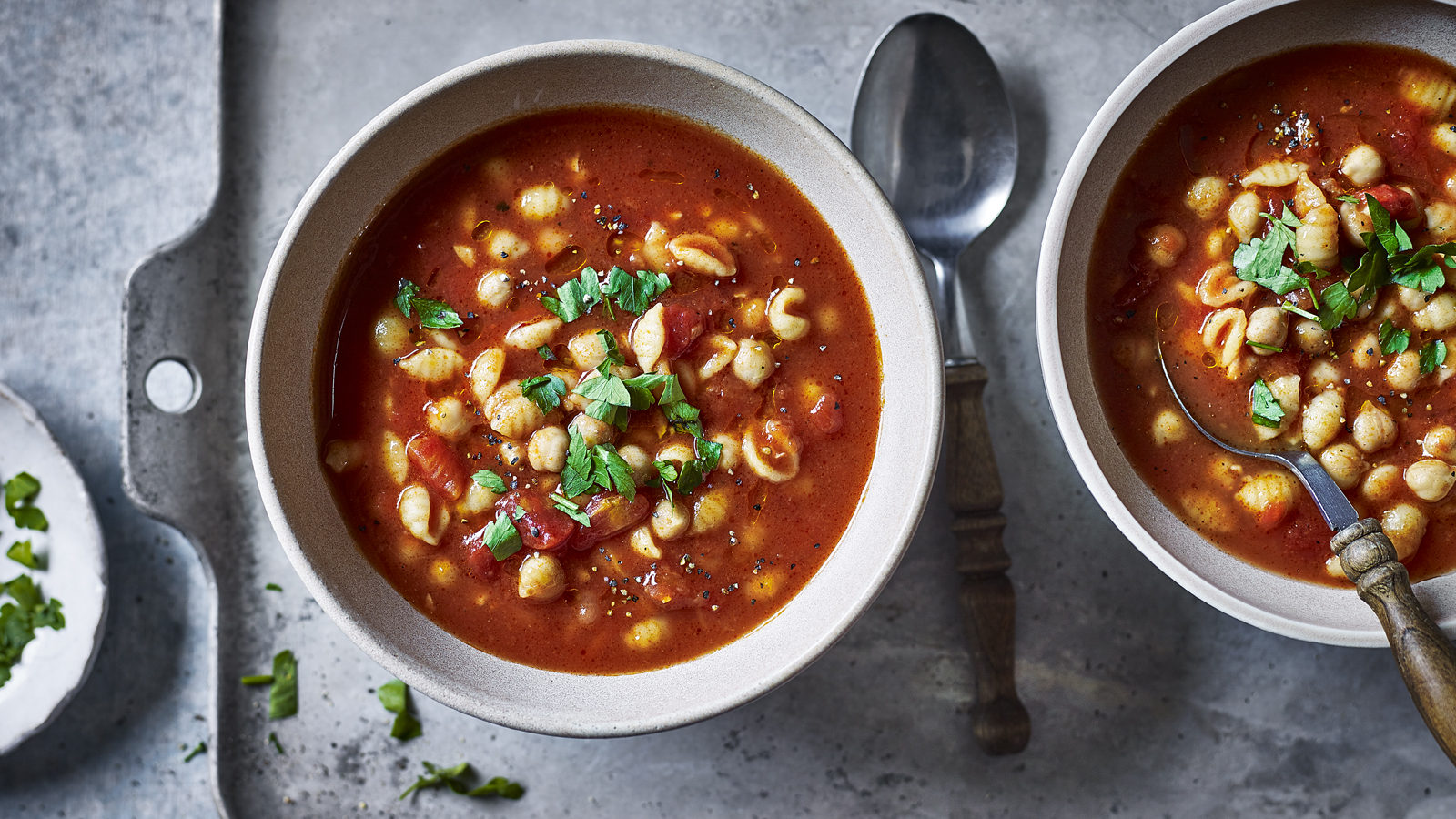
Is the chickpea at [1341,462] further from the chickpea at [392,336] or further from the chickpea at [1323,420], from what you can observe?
the chickpea at [392,336]

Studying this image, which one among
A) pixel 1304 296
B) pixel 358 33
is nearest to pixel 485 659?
pixel 358 33

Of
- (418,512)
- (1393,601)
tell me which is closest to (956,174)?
(1393,601)

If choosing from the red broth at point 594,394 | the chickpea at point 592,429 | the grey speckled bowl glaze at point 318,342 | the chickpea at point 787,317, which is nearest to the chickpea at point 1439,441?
the grey speckled bowl glaze at point 318,342

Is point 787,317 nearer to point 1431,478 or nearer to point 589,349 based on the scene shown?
point 589,349

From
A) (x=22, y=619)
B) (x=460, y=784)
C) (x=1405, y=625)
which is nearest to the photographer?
(x=1405, y=625)

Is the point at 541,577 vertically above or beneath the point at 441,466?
beneath

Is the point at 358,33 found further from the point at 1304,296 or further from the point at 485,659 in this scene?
the point at 1304,296
